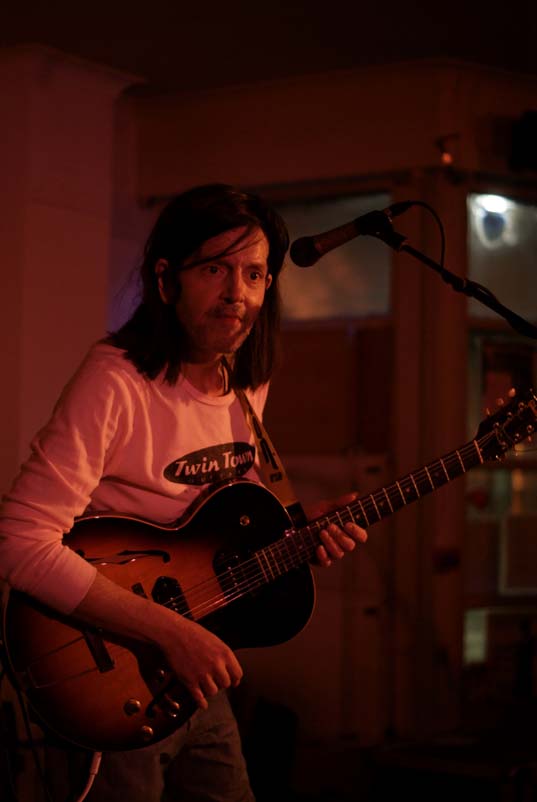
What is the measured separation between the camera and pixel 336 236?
1.97 meters

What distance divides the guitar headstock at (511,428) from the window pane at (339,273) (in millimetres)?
1985

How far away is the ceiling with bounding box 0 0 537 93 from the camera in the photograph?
11.0 feet

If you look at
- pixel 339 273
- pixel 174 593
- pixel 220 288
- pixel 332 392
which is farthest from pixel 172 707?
pixel 339 273

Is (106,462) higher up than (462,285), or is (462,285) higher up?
(462,285)

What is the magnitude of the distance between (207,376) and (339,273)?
2215 millimetres

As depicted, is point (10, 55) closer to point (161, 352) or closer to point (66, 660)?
point (161, 352)

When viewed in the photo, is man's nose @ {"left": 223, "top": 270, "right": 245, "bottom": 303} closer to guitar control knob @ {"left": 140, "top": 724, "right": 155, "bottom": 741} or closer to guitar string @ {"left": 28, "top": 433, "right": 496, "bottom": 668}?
guitar string @ {"left": 28, "top": 433, "right": 496, "bottom": 668}

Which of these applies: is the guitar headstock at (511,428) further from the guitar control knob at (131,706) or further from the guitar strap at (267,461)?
the guitar control knob at (131,706)

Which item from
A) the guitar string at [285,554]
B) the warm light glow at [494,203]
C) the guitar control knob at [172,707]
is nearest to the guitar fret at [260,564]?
the guitar string at [285,554]

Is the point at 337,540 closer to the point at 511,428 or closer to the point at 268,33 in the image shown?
the point at 511,428

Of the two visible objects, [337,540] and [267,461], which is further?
[267,461]

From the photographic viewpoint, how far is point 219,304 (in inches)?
76.1

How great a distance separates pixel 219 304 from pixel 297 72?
2.42 m

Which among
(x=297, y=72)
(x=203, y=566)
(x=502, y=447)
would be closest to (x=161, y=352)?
(x=203, y=566)
